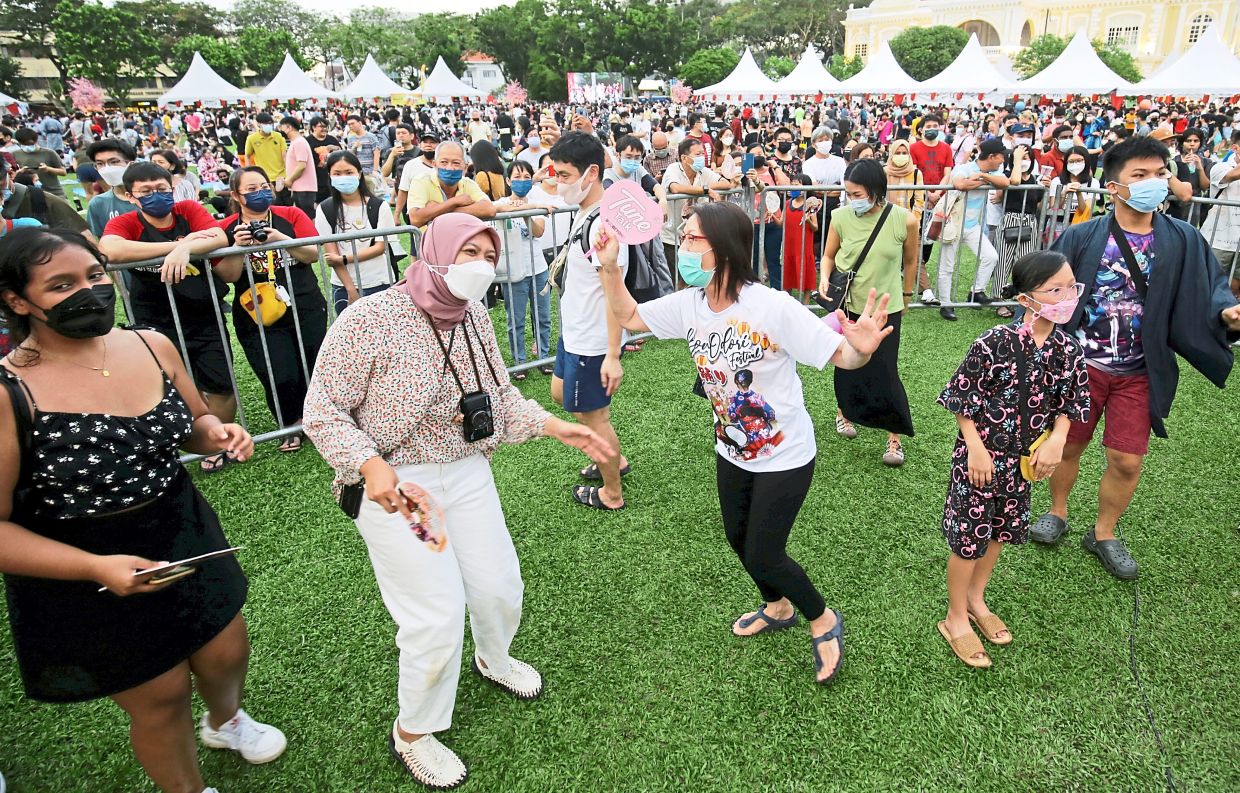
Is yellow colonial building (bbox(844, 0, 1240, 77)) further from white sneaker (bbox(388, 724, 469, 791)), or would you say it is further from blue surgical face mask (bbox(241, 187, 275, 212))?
white sneaker (bbox(388, 724, 469, 791))

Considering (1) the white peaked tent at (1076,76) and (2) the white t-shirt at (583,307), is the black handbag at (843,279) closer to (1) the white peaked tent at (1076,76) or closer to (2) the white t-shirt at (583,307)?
(2) the white t-shirt at (583,307)

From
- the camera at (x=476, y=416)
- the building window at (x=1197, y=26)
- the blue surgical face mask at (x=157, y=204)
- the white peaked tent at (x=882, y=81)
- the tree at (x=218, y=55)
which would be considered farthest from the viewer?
the building window at (x=1197, y=26)

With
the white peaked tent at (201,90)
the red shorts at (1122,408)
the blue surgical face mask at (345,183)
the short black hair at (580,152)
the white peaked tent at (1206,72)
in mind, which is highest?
the white peaked tent at (201,90)

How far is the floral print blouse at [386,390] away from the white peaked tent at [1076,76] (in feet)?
94.5

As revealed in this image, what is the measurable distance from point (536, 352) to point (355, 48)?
281ft

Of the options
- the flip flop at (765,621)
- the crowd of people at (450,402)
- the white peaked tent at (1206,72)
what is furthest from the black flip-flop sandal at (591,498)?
the white peaked tent at (1206,72)

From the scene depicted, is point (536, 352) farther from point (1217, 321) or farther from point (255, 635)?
point (1217, 321)

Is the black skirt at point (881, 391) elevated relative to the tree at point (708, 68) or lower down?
lower down

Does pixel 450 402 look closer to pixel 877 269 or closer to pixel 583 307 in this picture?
pixel 583 307

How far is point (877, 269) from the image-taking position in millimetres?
4531

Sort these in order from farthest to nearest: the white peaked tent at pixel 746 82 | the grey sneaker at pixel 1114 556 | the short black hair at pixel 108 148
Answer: the white peaked tent at pixel 746 82, the short black hair at pixel 108 148, the grey sneaker at pixel 1114 556

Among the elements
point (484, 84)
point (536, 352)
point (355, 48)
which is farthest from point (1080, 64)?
point (355, 48)

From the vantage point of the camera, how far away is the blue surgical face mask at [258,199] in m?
4.73

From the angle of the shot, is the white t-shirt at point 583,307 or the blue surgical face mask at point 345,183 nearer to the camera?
the white t-shirt at point 583,307
